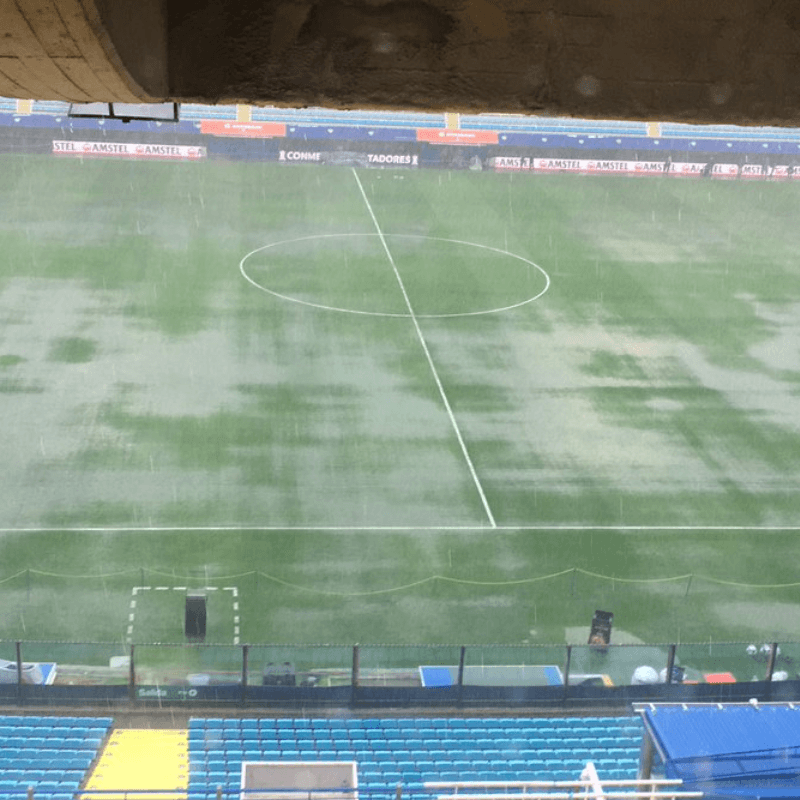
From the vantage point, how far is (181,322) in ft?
97.3

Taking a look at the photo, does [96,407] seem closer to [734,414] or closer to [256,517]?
[256,517]

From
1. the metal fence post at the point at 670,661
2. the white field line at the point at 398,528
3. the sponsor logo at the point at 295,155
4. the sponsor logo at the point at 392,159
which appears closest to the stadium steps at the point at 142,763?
the metal fence post at the point at 670,661

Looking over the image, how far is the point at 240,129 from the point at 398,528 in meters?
29.9

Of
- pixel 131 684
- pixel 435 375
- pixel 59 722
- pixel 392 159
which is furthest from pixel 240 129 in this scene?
pixel 59 722

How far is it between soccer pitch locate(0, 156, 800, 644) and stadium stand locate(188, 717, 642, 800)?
291cm

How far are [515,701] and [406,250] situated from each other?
23.1 metres

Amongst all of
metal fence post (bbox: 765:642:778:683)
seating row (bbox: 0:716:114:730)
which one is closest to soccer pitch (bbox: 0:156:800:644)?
seating row (bbox: 0:716:114:730)

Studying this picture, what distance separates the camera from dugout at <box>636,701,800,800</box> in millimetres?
10289

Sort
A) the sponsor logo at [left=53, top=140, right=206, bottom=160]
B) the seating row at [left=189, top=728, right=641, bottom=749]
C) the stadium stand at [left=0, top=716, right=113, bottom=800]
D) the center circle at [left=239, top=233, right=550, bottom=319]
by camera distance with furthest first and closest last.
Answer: the sponsor logo at [left=53, top=140, right=206, bottom=160], the center circle at [left=239, top=233, right=550, bottom=319], the seating row at [left=189, top=728, right=641, bottom=749], the stadium stand at [left=0, top=716, right=113, bottom=800]

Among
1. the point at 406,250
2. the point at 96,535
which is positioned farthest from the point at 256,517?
the point at 406,250

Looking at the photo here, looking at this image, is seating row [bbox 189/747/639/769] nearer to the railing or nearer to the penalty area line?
the railing

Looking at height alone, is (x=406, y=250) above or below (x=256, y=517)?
above

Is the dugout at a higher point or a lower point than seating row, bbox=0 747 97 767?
higher

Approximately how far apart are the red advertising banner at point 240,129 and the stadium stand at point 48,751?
115 feet
